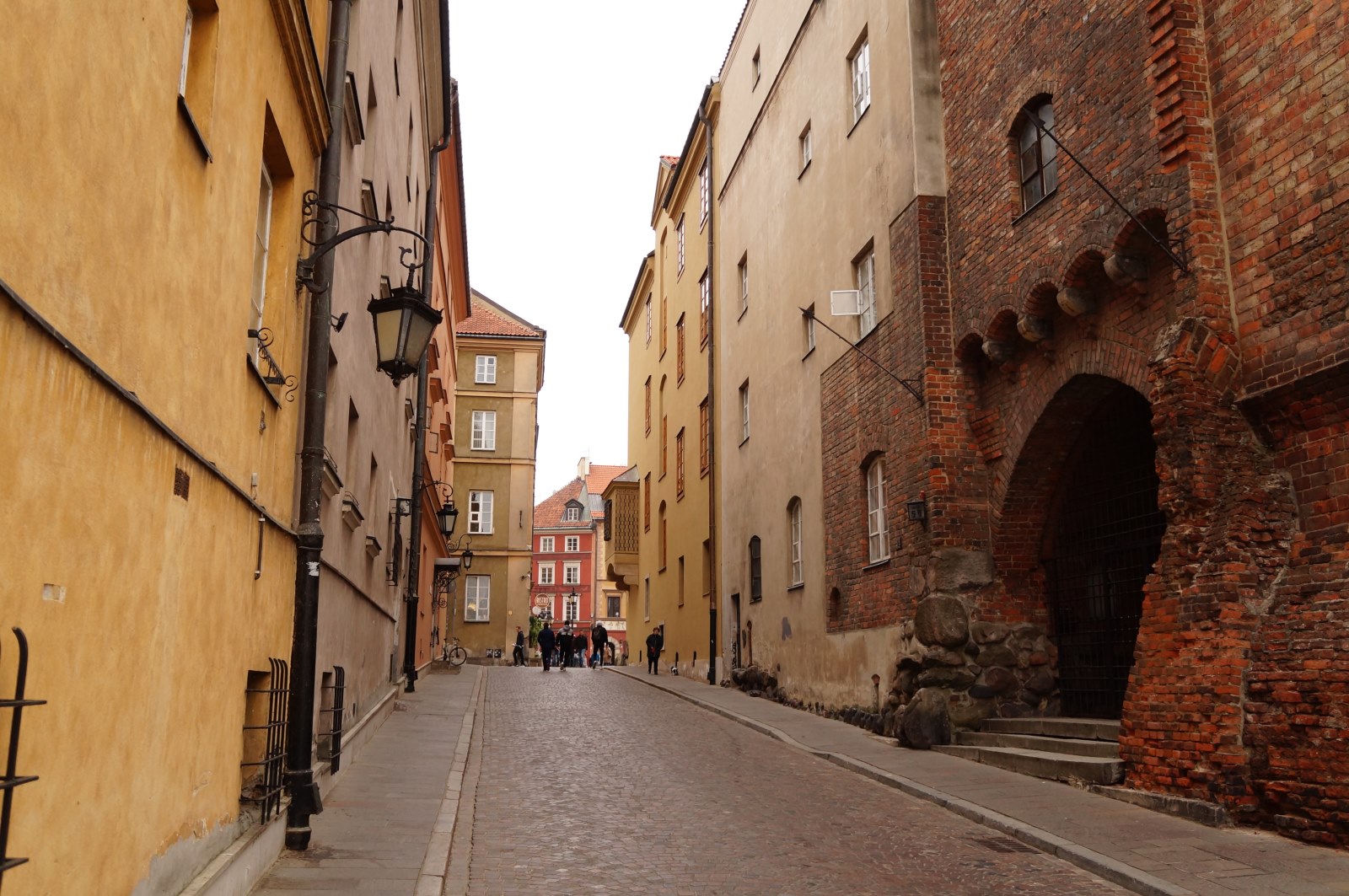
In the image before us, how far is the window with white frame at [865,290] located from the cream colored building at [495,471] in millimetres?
30907

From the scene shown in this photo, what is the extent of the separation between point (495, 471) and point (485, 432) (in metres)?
1.80

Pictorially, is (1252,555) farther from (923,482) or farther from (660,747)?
(660,747)

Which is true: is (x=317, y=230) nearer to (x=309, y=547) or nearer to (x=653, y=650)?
(x=309, y=547)

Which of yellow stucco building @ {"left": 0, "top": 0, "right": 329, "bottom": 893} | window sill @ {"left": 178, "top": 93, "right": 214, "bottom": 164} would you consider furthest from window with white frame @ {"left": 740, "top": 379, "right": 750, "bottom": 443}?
window sill @ {"left": 178, "top": 93, "right": 214, "bottom": 164}

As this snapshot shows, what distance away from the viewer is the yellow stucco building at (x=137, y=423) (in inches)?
138

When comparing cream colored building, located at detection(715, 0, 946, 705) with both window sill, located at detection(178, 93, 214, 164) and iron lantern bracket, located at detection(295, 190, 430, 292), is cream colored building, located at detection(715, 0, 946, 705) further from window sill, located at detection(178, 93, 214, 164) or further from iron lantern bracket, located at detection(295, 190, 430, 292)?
window sill, located at detection(178, 93, 214, 164)

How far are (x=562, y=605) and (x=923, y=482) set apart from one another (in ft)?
267

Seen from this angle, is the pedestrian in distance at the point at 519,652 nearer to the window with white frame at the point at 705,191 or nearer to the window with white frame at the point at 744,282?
the window with white frame at the point at 705,191

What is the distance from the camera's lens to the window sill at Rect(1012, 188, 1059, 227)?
12188 mm

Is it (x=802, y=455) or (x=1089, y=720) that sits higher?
(x=802, y=455)

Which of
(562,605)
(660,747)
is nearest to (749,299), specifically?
(660,747)

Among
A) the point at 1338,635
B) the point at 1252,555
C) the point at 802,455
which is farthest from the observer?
the point at 802,455

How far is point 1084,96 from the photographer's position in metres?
11.7

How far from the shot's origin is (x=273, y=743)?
790cm
